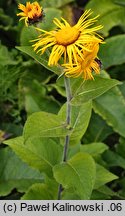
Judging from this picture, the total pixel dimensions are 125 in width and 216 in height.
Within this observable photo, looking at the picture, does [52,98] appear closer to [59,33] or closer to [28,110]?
[28,110]

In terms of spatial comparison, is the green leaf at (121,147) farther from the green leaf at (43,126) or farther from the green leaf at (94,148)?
the green leaf at (43,126)

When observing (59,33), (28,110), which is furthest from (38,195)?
(59,33)

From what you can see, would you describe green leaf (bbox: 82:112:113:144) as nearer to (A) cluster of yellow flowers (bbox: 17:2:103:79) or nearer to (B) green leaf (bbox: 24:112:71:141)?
(B) green leaf (bbox: 24:112:71:141)

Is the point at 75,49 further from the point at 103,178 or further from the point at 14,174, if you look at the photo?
the point at 14,174

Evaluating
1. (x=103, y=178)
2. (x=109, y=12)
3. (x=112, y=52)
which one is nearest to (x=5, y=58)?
(x=112, y=52)

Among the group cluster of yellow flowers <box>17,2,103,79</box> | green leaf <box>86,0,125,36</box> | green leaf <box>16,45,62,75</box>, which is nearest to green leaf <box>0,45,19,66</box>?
green leaf <box>86,0,125,36</box>

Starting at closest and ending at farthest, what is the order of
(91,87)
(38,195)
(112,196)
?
(91,87) → (38,195) → (112,196)
